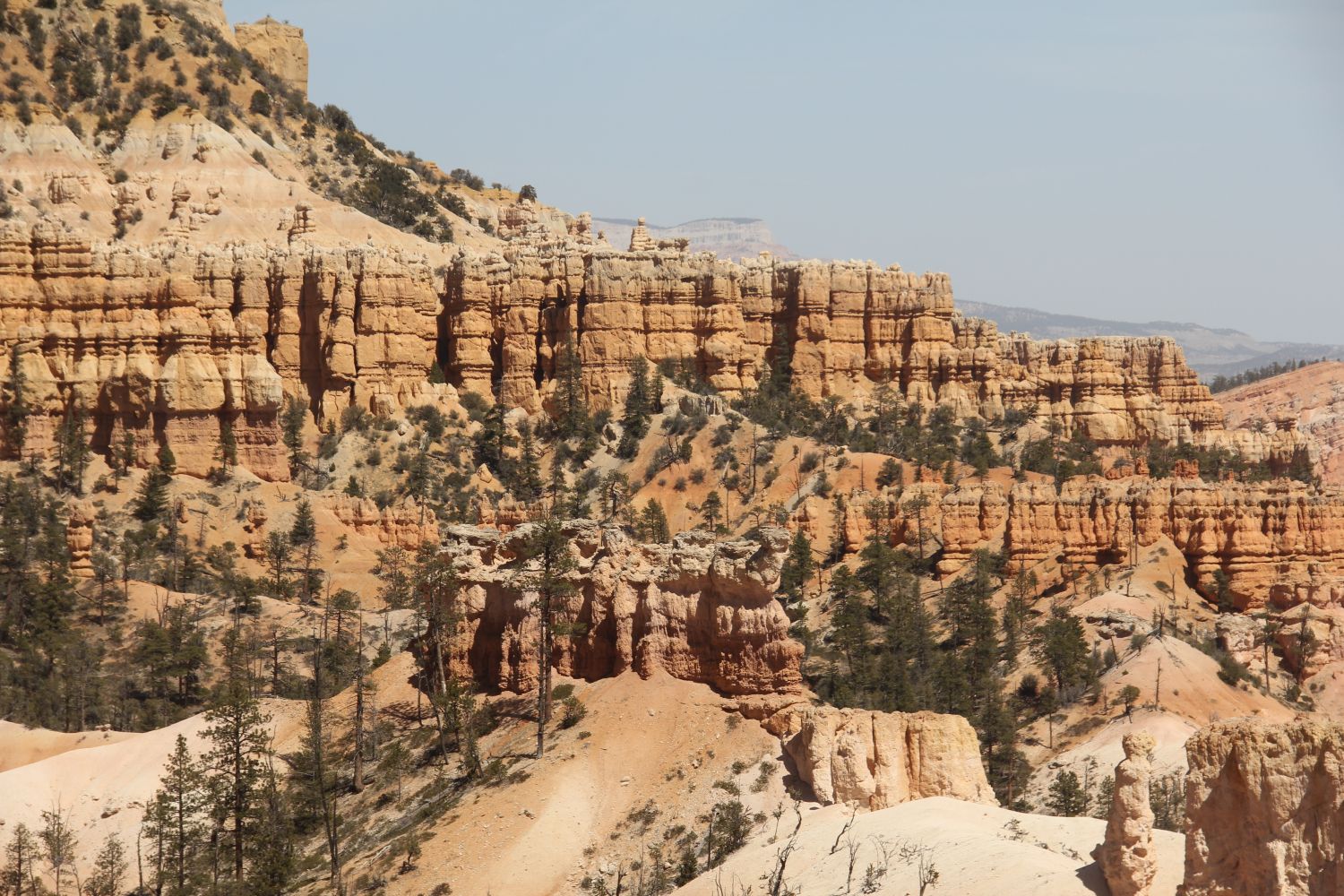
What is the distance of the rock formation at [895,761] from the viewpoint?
4591cm

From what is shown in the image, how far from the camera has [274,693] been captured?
229ft

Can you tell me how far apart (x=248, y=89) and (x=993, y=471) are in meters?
56.1

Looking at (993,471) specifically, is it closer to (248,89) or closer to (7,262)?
(7,262)

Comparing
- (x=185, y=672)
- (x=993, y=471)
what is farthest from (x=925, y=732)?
(x=993, y=471)

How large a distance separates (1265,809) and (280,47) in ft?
399

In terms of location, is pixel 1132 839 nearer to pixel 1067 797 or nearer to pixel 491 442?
pixel 1067 797

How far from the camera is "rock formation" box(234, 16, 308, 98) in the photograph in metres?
142

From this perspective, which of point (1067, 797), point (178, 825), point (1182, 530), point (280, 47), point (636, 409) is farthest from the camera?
point (280, 47)

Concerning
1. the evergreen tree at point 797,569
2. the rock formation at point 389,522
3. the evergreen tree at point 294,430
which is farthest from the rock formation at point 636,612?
the evergreen tree at point 294,430

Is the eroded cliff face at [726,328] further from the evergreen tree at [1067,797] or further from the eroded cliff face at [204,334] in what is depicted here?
the evergreen tree at [1067,797]

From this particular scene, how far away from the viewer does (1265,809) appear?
31031mm

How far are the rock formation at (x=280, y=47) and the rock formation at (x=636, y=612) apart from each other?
8578 cm

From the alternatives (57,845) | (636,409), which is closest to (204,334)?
(636,409)

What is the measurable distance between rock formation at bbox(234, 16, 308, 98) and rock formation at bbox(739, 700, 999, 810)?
102456 mm
